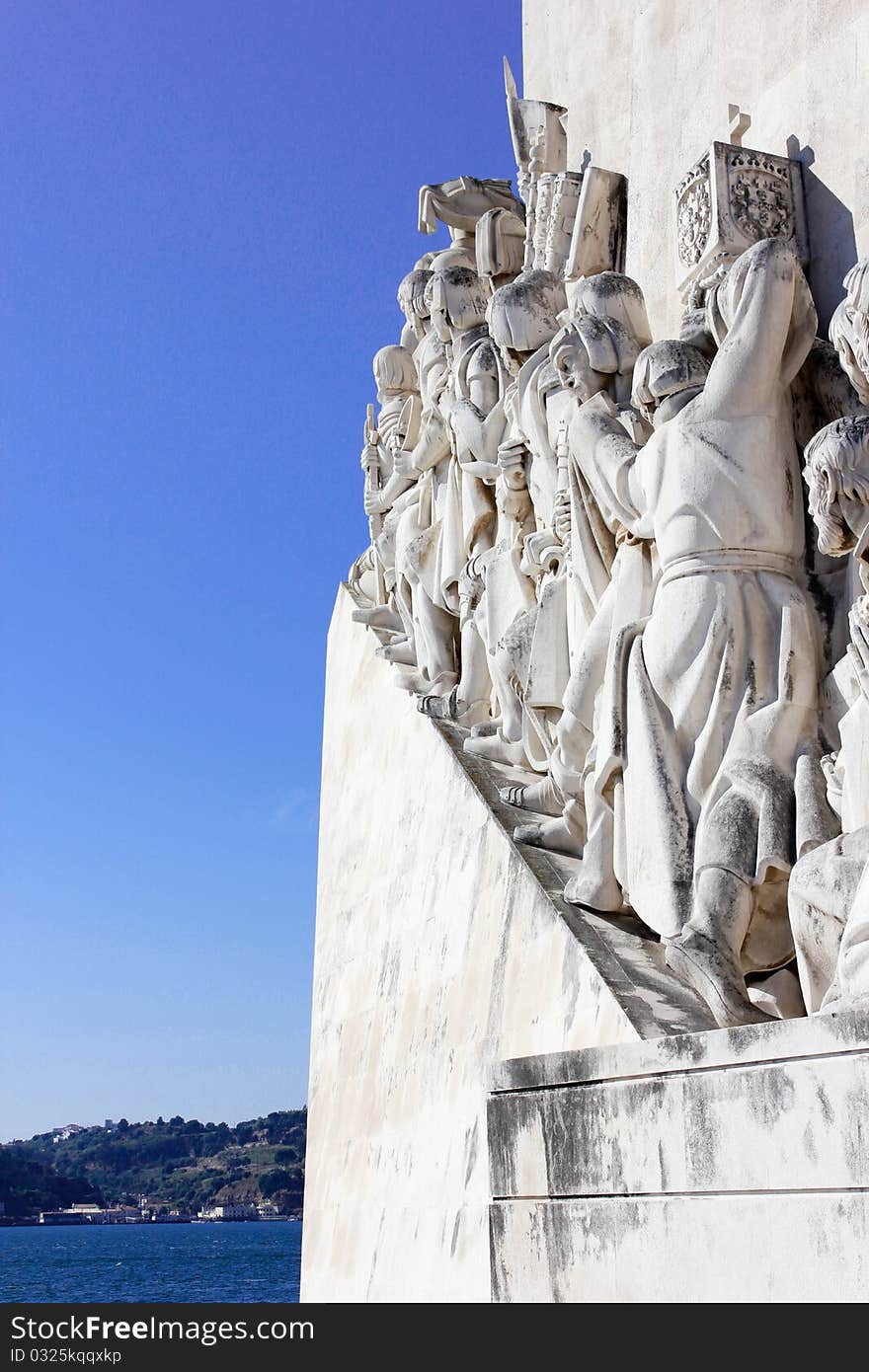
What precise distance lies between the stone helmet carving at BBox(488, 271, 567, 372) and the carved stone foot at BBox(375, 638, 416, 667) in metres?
2.08

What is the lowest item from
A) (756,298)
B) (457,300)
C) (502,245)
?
(756,298)

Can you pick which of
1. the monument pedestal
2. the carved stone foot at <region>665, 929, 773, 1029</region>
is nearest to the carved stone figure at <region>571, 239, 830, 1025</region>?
the carved stone foot at <region>665, 929, 773, 1029</region>

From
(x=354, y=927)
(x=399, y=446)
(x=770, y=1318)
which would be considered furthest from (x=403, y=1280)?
(x=399, y=446)

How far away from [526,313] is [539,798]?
1.88 m

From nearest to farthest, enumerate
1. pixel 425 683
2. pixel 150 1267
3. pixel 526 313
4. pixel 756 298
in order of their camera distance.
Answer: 1. pixel 756 298
2. pixel 526 313
3. pixel 425 683
4. pixel 150 1267

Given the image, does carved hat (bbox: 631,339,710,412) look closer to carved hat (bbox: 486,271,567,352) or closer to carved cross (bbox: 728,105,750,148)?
carved cross (bbox: 728,105,750,148)

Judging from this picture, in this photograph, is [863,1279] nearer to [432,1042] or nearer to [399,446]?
[432,1042]

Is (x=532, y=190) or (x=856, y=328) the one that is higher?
(x=532, y=190)

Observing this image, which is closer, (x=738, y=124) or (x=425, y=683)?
(x=738, y=124)

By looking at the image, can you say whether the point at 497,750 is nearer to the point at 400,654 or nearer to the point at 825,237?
the point at 400,654

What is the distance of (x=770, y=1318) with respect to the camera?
7.91 feet

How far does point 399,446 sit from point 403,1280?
4.44 m

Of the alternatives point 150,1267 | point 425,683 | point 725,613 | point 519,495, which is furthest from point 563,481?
point 150,1267

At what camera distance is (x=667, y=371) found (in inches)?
171
